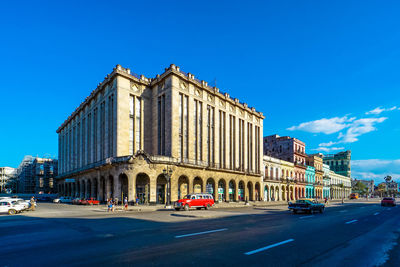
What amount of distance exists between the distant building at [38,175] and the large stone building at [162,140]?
57.1 m

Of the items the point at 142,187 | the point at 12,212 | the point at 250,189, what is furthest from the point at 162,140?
the point at 250,189

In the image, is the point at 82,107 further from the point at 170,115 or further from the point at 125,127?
the point at 170,115

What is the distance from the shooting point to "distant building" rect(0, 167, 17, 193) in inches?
4931

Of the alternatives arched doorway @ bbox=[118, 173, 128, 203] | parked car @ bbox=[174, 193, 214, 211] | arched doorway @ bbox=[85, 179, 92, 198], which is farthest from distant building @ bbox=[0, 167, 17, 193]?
parked car @ bbox=[174, 193, 214, 211]

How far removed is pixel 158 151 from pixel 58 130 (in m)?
58.2

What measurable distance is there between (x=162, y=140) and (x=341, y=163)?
4029 inches

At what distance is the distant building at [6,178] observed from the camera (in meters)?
125

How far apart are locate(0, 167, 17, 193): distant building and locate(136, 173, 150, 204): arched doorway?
119563 mm

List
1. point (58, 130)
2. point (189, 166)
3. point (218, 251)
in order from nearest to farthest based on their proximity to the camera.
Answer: point (218, 251), point (189, 166), point (58, 130)

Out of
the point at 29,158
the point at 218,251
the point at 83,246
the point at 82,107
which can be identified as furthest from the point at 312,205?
the point at 29,158

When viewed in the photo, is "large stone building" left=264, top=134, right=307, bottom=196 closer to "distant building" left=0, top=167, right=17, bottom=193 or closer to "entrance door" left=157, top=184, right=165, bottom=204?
"entrance door" left=157, top=184, right=165, bottom=204

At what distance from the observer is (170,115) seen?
138 ft

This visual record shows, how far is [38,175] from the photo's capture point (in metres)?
100

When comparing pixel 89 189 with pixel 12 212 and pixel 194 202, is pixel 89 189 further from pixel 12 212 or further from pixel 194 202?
pixel 194 202
